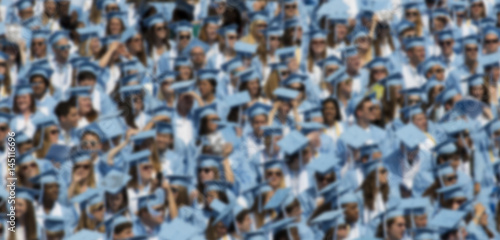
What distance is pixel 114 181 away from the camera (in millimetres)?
14711

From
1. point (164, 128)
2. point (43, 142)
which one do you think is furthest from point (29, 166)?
point (164, 128)

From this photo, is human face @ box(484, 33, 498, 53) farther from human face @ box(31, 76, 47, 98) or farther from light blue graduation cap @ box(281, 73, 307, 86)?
human face @ box(31, 76, 47, 98)

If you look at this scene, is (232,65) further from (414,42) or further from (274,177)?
(414,42)

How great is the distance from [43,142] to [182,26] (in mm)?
1964

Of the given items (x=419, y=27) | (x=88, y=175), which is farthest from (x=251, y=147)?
(x=419, y=27)

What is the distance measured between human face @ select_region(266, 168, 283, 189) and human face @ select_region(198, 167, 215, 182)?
450 mm

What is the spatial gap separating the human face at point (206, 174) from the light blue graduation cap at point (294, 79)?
1327 mm

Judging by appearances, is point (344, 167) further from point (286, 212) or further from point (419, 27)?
point (419, 27)

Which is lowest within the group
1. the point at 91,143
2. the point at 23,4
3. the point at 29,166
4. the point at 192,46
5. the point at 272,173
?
the point at 272,173

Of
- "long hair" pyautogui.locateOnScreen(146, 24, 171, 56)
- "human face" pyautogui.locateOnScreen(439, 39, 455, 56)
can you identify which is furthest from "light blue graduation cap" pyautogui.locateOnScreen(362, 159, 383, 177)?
"long hair" pyautogui.locateOnScreen(146, 24, 171, 56)

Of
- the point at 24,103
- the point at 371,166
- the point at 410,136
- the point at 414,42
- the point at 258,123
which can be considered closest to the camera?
the point at 371,166

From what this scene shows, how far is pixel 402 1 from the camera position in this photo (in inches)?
661

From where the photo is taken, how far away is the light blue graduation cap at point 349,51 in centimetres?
1627

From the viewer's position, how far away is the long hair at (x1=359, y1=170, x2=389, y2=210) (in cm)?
1479
